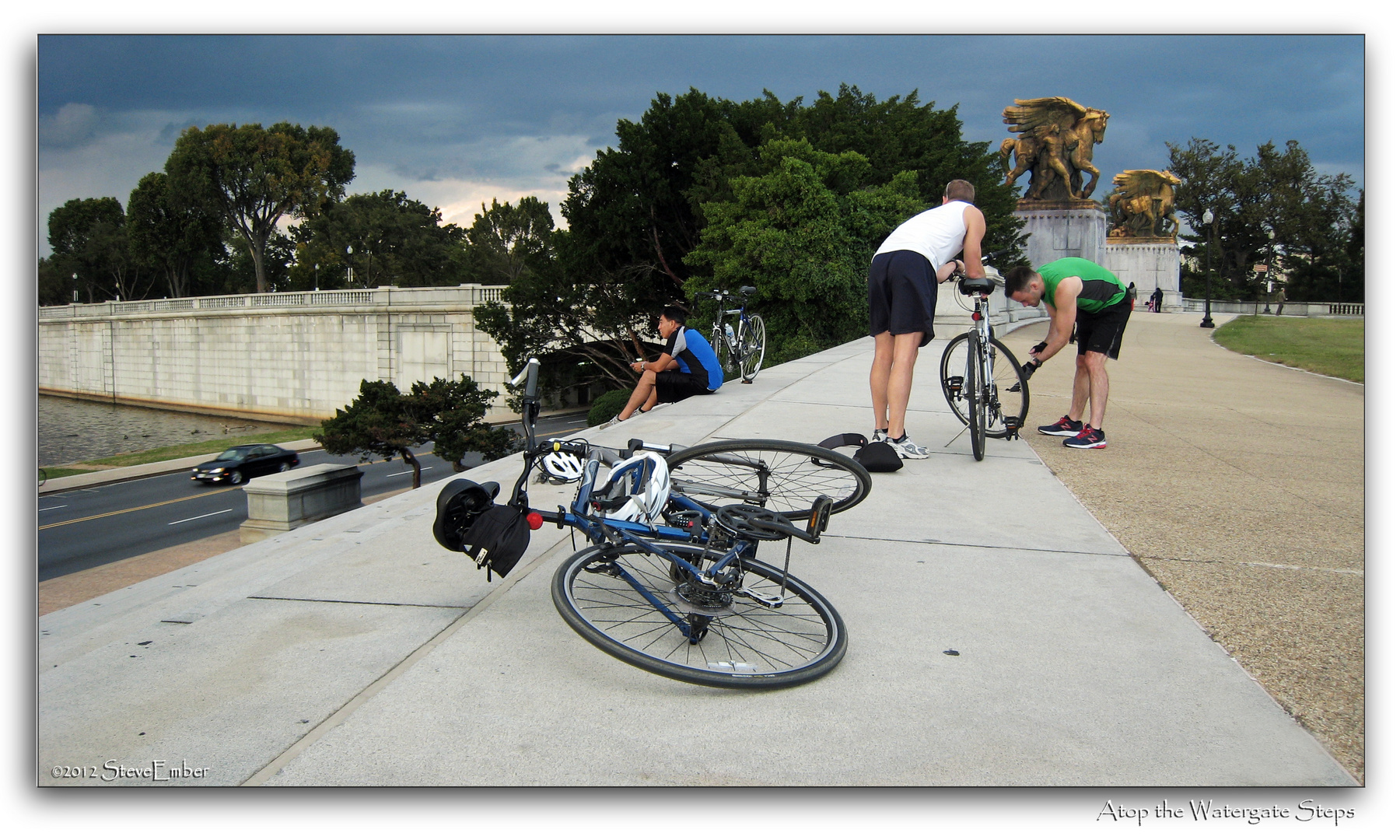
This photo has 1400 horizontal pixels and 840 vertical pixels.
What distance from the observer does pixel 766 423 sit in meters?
7.48

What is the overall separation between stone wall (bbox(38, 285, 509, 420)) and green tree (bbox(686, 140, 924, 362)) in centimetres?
2802

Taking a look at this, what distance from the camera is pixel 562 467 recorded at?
2.98m

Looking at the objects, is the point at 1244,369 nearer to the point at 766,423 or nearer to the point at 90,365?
the point at 766,423

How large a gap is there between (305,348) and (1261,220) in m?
71.0

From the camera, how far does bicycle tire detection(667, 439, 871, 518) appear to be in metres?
3.27

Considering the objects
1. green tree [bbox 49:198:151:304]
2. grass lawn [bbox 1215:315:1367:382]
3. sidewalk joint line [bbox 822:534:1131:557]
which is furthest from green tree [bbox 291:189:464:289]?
sidewalk joint line [bbox 822:534:1131:557]

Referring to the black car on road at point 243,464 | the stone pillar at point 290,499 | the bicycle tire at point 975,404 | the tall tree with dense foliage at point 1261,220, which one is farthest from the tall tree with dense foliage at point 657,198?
the tall tree with dense foliage at point 1261,220

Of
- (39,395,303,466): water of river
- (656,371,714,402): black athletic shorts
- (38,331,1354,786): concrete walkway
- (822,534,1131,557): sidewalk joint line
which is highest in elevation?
(656,371,714,402): black athletic shorts

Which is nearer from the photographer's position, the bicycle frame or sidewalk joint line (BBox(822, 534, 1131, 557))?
sidewalk joint line (BBox(822, 534, 1131, 557))

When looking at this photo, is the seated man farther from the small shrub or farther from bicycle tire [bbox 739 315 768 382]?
the small shrub

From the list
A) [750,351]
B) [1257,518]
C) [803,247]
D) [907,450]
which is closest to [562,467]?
[907,450]

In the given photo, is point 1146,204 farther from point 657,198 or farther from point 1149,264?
point 657,198

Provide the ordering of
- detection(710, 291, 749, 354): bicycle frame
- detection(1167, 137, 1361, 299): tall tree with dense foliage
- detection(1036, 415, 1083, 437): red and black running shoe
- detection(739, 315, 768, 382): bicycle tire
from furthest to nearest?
detection(1167, 137, 1361, 299): tall tree with dense foliage → detection(710, 291, 749, 354): bicycle frame → detection(739, 315, 768, 382): bicycle tire → detection(1036, 415, 1083, 437): red and black running shoe

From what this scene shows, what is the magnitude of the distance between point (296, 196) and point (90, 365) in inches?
1470
